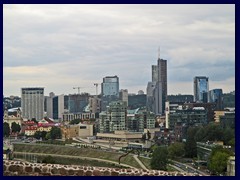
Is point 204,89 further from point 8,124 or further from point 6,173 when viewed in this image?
point 6,173

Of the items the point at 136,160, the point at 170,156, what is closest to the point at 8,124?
the point at 136,160

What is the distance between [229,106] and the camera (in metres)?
13.1

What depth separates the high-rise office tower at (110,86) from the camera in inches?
634

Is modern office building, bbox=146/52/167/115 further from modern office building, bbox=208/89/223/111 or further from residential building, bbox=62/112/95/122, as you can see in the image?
residential building, bbox=62/112/95/122

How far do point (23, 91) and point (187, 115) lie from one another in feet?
18.2

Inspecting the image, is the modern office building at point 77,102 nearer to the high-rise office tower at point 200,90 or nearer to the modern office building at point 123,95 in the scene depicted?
the modern office building at point 123,95

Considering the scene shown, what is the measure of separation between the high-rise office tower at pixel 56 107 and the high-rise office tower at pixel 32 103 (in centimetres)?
41

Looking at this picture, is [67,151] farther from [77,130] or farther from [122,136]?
[77,130]

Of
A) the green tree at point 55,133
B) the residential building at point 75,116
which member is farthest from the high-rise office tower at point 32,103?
the green tree at point 55,133

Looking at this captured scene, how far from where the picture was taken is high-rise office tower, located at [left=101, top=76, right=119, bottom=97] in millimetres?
16109

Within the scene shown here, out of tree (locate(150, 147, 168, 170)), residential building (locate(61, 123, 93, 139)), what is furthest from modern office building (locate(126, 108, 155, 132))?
tree (locate(150, 147, 168, 170))

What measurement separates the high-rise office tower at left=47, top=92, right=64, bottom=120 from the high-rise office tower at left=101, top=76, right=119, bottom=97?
166 cm
